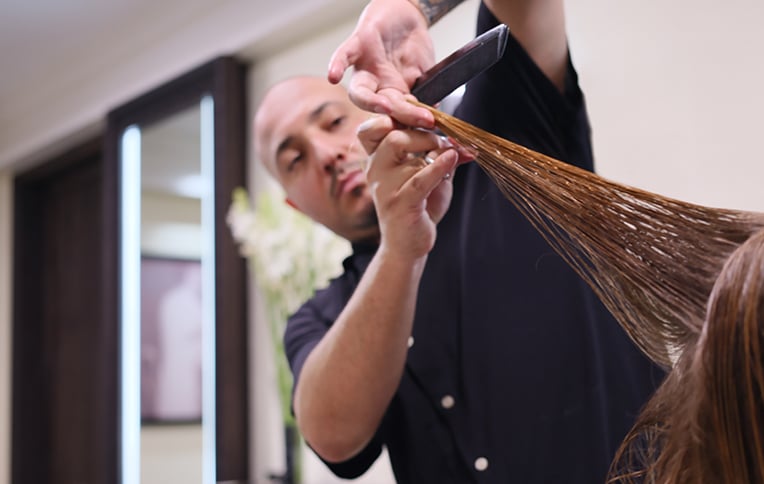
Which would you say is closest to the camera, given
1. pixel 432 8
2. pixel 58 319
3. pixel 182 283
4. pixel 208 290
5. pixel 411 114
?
pixel 411 114

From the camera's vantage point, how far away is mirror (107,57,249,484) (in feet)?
8.50

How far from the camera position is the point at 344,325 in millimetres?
871

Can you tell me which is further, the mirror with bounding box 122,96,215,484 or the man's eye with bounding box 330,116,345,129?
the mirror with bounding box 122,96,215,484

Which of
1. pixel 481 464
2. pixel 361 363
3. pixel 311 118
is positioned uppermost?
pixel 311 118

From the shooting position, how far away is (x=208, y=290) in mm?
2727

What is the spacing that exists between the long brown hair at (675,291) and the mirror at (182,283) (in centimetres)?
197

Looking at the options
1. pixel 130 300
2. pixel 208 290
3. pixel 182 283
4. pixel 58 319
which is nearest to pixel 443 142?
pixel 208 290

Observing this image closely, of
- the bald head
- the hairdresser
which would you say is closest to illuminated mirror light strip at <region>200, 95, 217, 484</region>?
the bald head

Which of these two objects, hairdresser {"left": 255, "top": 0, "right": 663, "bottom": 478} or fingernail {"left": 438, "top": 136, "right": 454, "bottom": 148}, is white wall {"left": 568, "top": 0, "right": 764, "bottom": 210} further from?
fingernail {"left": 438, "top": 136, "right": 454, "bottom": 148}

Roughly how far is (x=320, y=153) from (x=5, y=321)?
11.5ft

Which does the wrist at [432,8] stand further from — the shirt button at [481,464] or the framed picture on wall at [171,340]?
the framed picture on wall at [171,340]

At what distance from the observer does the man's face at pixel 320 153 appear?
1.09 m

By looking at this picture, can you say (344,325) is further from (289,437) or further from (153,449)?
(153,449)

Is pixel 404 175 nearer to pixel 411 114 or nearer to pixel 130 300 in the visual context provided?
pixel 411 114
